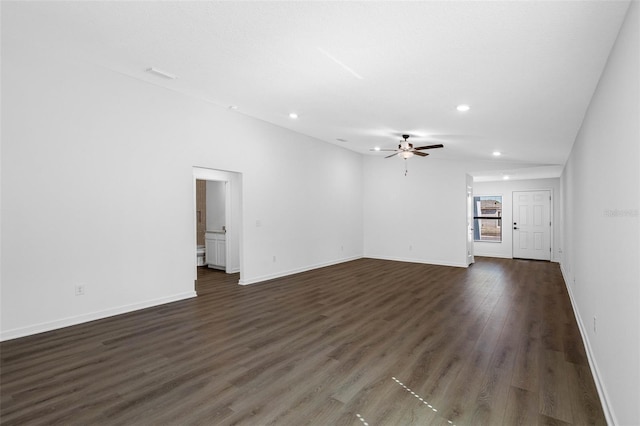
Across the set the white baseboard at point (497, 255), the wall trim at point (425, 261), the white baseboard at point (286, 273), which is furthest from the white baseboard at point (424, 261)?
the white baseboard at point (497, 255)

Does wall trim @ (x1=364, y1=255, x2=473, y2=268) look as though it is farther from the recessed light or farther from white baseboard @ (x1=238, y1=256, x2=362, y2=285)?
the recessed light

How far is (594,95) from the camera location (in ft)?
9.95

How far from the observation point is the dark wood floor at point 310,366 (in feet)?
7.13

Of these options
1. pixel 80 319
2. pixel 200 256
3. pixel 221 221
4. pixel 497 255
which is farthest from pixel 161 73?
pixel 497 255

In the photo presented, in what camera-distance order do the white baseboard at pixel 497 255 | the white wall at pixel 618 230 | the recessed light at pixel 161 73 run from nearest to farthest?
1. the white wall at pixel 618 230
2. the recessed light at pixel 161 73
3. the white baseboard at pixel 497 255

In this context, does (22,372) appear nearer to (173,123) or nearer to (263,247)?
(173,123)

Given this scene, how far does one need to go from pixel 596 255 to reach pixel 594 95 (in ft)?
4.93

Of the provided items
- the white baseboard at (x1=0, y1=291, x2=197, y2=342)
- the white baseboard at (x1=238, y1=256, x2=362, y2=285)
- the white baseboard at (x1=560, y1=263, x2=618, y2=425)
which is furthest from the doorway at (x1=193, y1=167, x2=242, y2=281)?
the white baseboard at (x1=560, y1=263, x2=618, y2=425)

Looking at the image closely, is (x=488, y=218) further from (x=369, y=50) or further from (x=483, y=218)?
(x=369, y=50)

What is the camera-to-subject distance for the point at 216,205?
7.79 m

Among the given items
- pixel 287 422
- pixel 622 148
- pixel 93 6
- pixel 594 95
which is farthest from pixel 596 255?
pixel 93 6

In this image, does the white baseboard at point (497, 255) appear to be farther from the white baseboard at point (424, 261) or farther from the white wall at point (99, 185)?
the white wall at point (99, 185)

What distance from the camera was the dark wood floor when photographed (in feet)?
7.13

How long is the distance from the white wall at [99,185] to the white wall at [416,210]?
419cm
